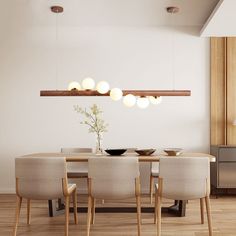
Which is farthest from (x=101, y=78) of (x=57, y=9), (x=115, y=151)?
(x=115, y=151)

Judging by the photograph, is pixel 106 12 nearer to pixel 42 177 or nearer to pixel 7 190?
pixel 42 177

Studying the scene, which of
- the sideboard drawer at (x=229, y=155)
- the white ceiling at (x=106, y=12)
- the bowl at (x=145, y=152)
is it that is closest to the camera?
the bowl at (x=145, y=152)

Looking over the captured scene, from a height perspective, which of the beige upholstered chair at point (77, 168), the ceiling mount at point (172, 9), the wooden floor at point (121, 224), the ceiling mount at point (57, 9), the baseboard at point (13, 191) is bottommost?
the baseboard at point (13, 191)

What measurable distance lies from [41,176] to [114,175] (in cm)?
67

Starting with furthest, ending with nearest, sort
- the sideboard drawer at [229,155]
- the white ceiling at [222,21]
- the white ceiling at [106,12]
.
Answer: the sideboard drawer at [229,155] < the white ceiling at [106,12] < the white ceiling at [222,21]

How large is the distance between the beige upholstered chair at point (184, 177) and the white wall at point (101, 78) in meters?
2.32

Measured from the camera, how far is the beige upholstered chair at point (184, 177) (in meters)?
3.06

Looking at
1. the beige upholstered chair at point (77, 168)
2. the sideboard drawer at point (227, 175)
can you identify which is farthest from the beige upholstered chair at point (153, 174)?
the sideboard drawer at point (227, 175)

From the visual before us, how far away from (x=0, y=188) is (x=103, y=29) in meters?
3.04

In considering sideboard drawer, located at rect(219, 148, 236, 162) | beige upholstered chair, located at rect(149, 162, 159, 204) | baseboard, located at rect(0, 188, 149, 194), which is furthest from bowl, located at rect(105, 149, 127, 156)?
sideboard drawer, located at rect(219, 148, 236, 162)

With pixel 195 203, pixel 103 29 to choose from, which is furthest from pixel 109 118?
pixel 195 203

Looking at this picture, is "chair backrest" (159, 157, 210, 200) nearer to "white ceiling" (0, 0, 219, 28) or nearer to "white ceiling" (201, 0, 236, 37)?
"white ceiling" (201, 0, 236, 37)

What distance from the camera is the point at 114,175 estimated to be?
10.2ft

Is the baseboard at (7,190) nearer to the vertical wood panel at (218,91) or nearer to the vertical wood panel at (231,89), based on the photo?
the vertical wood panel at (218,91)
